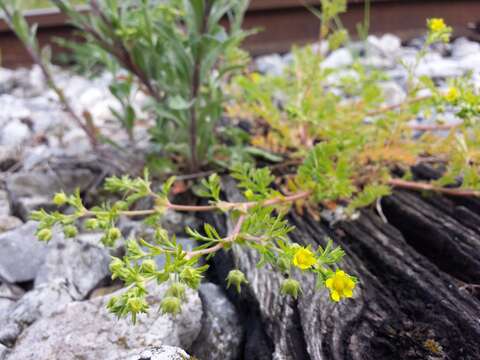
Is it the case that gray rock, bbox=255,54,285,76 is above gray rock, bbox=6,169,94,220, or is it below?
above

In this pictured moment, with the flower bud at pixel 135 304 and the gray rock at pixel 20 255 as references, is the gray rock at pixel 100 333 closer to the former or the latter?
the flower bud at pixel 135 304

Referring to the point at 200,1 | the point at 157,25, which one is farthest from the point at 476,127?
the point at 157,25

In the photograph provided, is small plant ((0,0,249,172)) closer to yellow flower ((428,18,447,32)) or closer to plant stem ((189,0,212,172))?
plant stem ((189,0,212,172))

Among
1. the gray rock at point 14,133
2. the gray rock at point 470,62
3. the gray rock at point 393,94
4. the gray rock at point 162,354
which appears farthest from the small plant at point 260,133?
the gray rock at point 470,62

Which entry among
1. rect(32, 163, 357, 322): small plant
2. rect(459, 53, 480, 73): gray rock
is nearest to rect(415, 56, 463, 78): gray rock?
rect(459, 53, 480, 73): gray rock

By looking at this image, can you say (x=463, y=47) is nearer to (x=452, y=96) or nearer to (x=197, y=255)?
(x=452, y=96)
